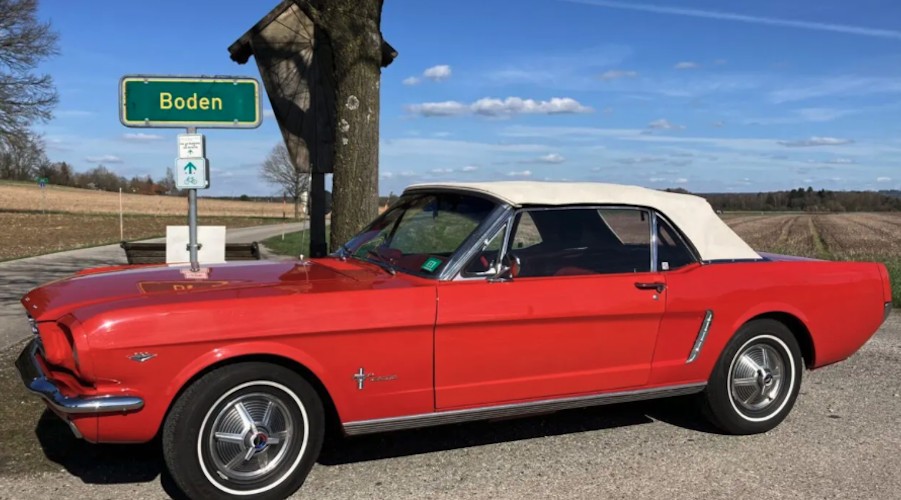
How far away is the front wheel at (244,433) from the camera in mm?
3111

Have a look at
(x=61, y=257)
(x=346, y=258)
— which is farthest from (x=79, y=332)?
(x=61, y=257)

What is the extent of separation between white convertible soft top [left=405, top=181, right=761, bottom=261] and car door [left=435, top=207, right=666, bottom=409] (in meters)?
0.08

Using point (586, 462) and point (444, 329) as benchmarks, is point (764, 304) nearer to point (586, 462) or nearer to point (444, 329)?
point (586, 462)

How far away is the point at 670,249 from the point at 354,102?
3556mm

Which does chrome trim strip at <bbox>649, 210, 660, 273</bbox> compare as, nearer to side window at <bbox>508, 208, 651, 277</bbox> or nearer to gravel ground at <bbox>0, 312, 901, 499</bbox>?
side window at <bbox>508, 208, 651, 277</bbox>

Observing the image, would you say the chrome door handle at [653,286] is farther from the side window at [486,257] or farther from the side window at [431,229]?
the side window at [431,229]

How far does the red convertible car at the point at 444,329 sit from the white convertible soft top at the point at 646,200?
0.01 meters

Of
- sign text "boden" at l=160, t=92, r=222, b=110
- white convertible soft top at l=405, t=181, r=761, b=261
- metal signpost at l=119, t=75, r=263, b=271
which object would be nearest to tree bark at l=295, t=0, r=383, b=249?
metal signpost at l=119, t=75, r=263, b=271

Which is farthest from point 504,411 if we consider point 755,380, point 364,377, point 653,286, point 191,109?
point 191,109

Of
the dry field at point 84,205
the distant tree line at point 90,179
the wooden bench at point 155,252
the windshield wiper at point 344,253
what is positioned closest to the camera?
the windshield wiper at point 344,253

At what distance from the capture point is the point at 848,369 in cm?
603

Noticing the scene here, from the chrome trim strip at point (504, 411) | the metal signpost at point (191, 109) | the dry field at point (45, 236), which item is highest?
the metal signpost at point (191, 109)

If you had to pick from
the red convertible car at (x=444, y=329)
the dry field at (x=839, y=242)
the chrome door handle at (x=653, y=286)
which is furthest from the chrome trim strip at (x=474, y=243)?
the dry field at (x=839, y=242)

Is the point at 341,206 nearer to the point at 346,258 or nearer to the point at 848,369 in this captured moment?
the point at 346,258
